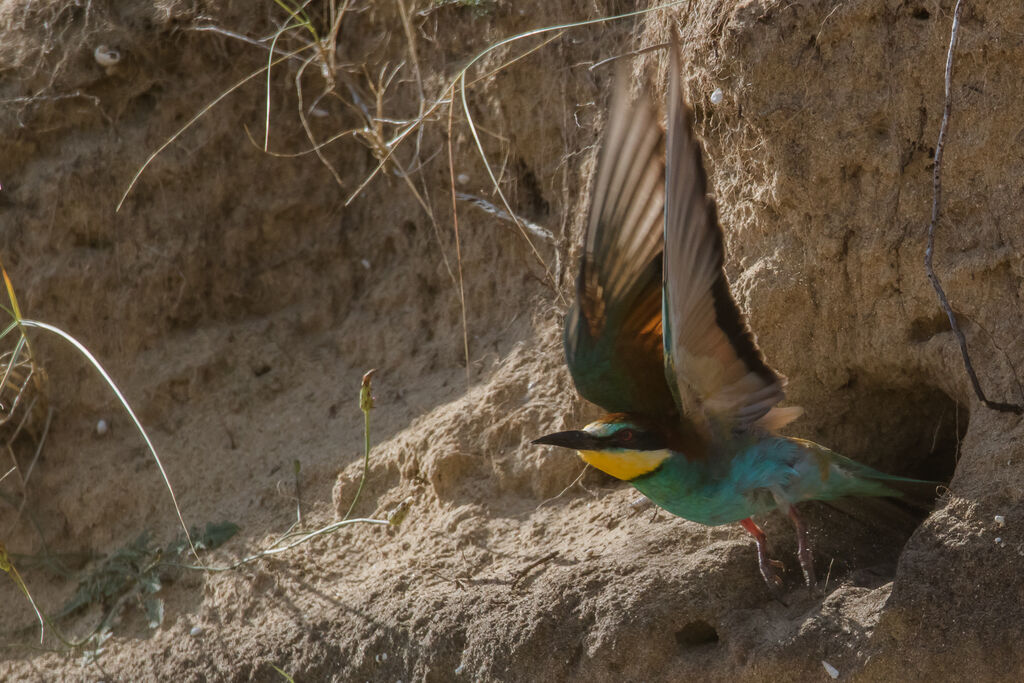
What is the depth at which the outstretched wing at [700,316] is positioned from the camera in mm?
2244

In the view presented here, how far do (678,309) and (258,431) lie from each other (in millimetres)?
1687

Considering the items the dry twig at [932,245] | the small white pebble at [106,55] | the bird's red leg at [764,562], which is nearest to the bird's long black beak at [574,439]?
the bird's red leg at [764,562]

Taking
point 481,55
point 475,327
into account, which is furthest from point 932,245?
point 475,327

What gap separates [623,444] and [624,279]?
39 cm

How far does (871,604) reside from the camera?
7.43 ft

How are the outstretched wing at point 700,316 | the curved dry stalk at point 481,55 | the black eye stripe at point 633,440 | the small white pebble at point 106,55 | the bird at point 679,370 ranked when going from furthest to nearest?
the small white pebble at point 106,55
the curved dry stalk at point 481,55
the black eye stripe at point 633,440
the bird at point 679,370
the outstretched wing at point 700,316

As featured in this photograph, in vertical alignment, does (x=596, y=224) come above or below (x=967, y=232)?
above

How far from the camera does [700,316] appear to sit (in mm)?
2389

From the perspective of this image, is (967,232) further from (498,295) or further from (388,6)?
(388,6)

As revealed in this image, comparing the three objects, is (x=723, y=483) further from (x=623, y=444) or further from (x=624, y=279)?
(x=624, y=279)

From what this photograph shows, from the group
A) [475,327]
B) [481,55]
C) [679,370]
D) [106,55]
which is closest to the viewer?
[679,370]

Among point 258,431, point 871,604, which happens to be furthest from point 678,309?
point 258,431

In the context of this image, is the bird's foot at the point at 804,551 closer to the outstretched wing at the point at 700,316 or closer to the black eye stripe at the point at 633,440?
the outstretched wing at the point at 700,316

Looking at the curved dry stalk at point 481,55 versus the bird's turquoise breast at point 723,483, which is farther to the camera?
the curved dry stalk at point 481,55
